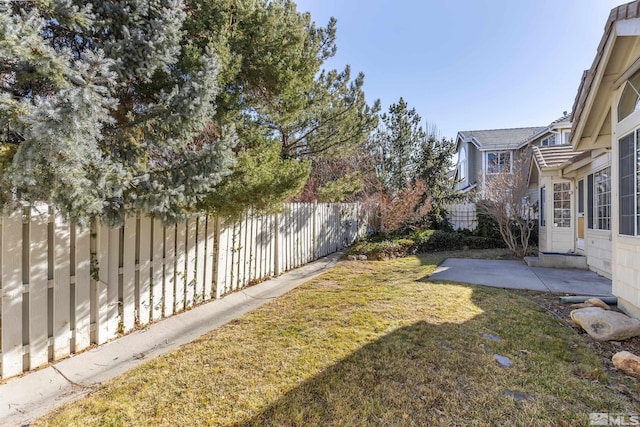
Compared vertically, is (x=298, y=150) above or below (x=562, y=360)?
above

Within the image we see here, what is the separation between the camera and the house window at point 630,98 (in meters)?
4.60

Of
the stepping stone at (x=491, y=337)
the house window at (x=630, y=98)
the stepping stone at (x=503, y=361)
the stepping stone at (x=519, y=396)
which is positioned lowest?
the stepping stone at (x=519, y=396)

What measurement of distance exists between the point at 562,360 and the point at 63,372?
5819 millimetres

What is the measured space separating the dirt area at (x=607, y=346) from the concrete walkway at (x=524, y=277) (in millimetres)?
736

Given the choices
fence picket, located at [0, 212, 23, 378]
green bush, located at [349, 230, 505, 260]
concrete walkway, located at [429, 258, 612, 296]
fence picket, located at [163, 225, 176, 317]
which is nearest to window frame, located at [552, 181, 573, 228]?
concrete walkway, located at [429, 258, 612, 296]

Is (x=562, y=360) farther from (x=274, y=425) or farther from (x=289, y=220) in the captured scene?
(x=289, y=220)

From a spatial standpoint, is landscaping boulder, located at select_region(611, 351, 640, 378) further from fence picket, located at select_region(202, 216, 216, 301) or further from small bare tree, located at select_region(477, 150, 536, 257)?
small bare tree, located at select_region(477, 150, 536, 257)

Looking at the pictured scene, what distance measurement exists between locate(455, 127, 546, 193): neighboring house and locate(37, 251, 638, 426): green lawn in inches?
676

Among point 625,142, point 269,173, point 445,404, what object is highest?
point 625,142

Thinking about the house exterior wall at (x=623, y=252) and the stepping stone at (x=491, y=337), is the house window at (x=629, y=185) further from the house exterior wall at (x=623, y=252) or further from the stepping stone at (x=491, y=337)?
the stepping stone at (x=491, y=337)

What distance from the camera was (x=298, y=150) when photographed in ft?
29.6

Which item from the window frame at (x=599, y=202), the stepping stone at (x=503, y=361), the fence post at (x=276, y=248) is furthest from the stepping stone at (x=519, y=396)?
the window frame at (x=599, y=202)

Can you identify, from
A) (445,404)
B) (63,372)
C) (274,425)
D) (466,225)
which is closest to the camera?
(274,425)

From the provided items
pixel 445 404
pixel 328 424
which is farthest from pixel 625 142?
pixel 328 424
